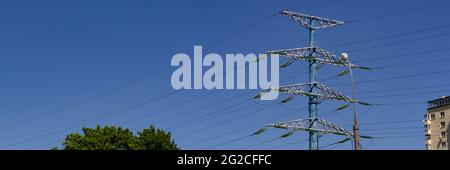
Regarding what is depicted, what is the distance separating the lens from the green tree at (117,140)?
95.7 meters

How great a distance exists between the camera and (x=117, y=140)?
9756cm

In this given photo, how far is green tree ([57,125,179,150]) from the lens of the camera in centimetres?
9569
